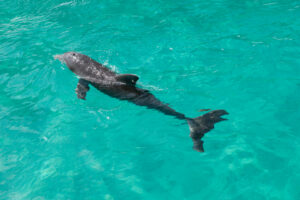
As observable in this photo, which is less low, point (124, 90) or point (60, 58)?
point (60, 58)

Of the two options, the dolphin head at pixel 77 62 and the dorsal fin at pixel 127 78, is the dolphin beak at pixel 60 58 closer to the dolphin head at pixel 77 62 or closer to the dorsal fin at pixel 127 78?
the dolphin head at pixel 77 62

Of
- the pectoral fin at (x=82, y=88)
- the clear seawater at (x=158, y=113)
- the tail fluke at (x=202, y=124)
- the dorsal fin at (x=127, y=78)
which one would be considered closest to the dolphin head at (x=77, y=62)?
the clear seawater at (x=158, y=113)

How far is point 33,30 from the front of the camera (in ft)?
36.2

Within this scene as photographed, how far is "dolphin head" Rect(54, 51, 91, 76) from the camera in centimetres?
797

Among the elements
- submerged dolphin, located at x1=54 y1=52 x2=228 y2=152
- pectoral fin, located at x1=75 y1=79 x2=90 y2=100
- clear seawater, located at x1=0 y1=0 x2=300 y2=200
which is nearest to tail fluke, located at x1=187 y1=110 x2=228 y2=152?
submerged dolphin, located at x1=54 y1=52 x2=228 y2=152

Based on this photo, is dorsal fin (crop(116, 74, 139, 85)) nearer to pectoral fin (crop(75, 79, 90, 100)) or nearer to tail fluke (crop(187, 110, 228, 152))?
pectoral fin (crop(75, 79, 90, 100))

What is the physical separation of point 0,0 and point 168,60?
10338 mm

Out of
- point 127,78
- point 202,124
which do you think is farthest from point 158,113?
point 202,124

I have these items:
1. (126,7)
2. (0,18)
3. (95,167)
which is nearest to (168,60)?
(95,167)

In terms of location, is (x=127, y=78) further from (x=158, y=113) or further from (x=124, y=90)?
(x=158, y=113)

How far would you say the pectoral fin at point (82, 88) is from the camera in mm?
7150

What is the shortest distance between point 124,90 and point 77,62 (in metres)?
2.19

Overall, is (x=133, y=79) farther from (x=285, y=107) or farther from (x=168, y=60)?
(x=285, y=107)

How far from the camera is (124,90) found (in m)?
6.78
